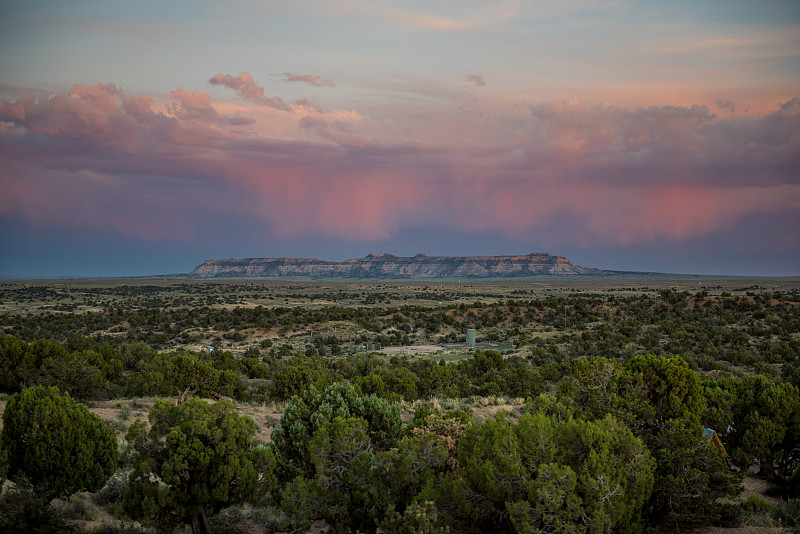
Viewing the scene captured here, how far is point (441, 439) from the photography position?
10680mm

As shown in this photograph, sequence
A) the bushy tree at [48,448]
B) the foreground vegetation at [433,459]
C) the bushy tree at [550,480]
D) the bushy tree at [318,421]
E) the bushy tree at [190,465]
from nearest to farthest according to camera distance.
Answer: the bushy tree at [550,480] < the foreground vegetation at [433,459] < the bushy tree at [190,465] < the bushy tree at [48,448] < the bushy tree at [318,421]

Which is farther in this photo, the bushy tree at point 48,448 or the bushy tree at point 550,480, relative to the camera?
the bushy tree at point 48,448

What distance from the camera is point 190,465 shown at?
→ 9.41 metres

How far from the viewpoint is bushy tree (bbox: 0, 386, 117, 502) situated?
32.3 feet

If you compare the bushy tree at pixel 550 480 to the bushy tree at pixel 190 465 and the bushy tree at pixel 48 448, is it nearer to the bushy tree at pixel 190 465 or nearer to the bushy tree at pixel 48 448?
the bushy tree at pixel 190 465

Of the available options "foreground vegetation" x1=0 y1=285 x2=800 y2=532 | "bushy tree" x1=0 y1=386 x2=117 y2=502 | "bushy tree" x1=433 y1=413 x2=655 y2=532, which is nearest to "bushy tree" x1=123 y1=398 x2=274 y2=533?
"foreground vegetation" x1=0 y1=285 x2=800 y2=532

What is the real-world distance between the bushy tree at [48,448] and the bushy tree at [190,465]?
1.34 meters

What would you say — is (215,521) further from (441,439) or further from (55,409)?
(441,439)

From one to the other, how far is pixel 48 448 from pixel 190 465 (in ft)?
9.12

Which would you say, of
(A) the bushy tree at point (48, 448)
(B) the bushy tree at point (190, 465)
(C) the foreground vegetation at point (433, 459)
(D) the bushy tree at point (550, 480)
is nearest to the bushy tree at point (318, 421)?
(C) the foreground vegetation at point (433, 459)

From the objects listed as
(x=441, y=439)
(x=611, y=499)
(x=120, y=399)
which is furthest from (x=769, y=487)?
(x=120, y=399)

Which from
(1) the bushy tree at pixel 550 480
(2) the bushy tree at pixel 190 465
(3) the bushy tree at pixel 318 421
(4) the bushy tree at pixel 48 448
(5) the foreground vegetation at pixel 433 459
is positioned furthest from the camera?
(3) the bushy tree at pixel 318 421

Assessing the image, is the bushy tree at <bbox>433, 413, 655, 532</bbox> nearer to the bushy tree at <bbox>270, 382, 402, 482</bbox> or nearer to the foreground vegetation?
the foreground vegetation

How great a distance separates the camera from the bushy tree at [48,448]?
32.3 ft
